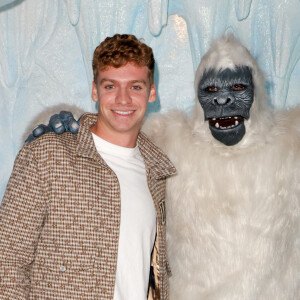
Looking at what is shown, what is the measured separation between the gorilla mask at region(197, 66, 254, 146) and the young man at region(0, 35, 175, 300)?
13.5 inches

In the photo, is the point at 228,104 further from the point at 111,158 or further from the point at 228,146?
the point at 111,158

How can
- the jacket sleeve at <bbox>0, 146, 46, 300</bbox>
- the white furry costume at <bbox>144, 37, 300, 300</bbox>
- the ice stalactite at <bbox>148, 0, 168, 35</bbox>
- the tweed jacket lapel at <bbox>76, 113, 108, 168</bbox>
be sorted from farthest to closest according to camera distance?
the ice stalactite at <bbox>148, 0, 168, 35</bbox> → the white furry costume at <bbox>144, 37, 300, 300</bbox> → the tweed jacket lapel at <bbox>76, 113, 108, 168</bbox> → the jacket sleeve at <bbox>0, 146, 46, 300</bbox>

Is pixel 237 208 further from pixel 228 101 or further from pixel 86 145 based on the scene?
pixel 86 145

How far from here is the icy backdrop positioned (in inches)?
92.1

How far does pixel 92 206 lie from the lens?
1.29m

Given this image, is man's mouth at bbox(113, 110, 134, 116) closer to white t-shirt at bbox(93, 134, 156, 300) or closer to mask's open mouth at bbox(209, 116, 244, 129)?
white t-shirt at bbox(93, 134, 156, 300)

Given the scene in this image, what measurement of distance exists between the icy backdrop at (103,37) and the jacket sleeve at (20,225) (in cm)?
111

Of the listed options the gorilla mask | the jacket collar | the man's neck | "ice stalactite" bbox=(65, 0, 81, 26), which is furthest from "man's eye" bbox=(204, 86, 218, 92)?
"ice stalactite" bbox=(65, 0, 81, 26)

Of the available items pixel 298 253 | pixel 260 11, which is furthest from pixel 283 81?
pixel 298 253

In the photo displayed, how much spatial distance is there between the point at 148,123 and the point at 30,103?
0.77m

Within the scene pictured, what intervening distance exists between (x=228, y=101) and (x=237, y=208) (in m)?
0.34

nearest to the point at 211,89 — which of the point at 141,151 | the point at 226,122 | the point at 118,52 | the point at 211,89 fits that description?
the point at 211,89

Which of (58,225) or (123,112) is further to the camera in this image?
(123,112)

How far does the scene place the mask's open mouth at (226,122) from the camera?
1.72 metres
